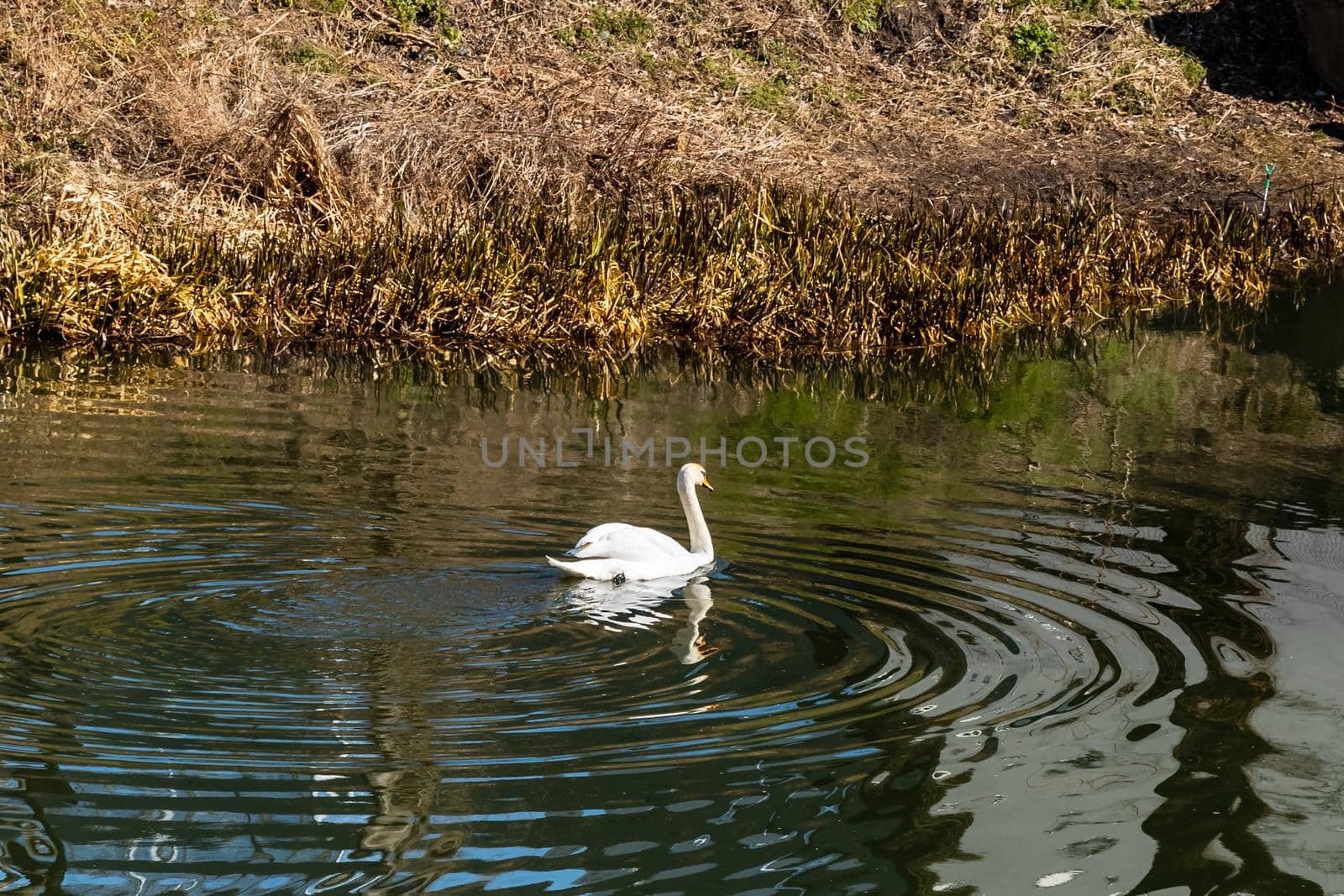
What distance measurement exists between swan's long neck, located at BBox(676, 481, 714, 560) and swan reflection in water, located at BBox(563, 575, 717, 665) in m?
0.26

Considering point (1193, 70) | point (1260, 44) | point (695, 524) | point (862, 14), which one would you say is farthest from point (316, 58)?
point (1260, 44)

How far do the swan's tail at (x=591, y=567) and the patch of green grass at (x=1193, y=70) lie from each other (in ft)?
72.0

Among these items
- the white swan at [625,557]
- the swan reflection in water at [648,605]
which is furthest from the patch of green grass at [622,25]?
the swan reflection in water at [648,605]

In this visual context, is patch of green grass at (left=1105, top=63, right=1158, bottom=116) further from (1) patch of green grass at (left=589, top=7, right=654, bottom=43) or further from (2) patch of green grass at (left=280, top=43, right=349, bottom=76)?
(2) patch of green grass at (left=280, top=43, right=349, bottom=76)

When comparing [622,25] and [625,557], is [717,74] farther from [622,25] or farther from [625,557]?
[625,557]

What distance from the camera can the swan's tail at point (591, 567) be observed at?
7973mm

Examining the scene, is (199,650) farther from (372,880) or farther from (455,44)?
(455,44)

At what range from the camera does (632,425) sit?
12469 millimetres

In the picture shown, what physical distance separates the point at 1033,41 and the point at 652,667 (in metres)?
22.7

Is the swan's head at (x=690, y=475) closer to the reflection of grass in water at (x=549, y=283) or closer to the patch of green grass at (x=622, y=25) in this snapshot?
the reflection of grass in water at (x=549, y=283)

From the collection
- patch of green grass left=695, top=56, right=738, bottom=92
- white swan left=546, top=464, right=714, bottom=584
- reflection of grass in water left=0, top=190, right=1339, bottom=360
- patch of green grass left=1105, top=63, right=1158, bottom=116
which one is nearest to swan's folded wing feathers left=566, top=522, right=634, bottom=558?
white swan left=546, top=464, right=714, bottom=584

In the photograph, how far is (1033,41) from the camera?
27359 millimetres

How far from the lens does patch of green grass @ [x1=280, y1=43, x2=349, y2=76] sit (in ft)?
72.3

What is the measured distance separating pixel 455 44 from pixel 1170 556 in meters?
17.1
